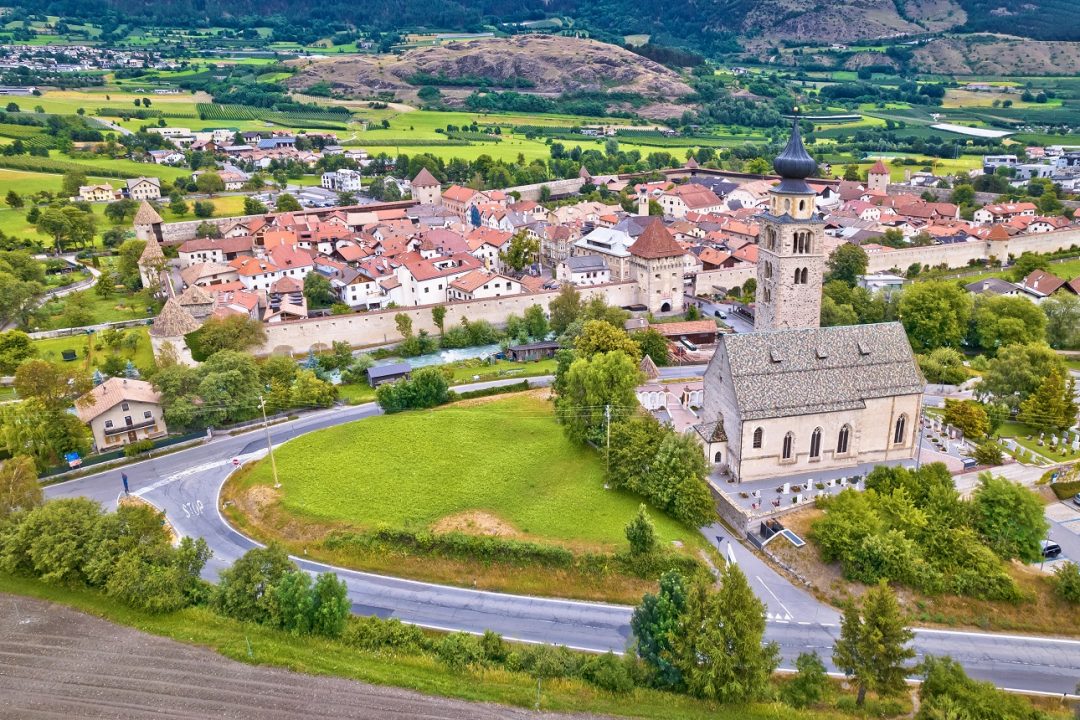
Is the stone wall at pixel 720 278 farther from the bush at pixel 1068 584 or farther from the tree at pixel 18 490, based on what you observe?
the tree at pixel 18 490

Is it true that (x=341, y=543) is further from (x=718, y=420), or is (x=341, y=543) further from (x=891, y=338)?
(x=891, y=338)

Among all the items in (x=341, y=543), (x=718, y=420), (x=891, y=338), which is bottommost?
(x=341, y=543)

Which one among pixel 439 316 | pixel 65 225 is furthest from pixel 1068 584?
pixel 65 225

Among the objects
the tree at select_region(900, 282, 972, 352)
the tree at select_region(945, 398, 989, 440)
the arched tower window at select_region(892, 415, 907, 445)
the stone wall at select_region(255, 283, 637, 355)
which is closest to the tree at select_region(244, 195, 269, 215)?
the stone wall at select_region(255, 283, 637, 355)

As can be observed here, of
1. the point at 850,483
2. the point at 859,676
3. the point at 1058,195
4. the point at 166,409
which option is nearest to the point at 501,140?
the point at 1058,195

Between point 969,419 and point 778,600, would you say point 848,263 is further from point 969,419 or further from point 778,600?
point 778,600

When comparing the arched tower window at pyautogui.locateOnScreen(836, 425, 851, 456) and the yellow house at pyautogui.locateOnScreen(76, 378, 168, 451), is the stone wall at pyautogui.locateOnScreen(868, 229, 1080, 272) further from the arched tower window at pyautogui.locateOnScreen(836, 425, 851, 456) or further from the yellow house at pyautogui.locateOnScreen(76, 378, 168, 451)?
the yellow house at pyautogui.locateOnScreen(76, 378, 168, 451)
